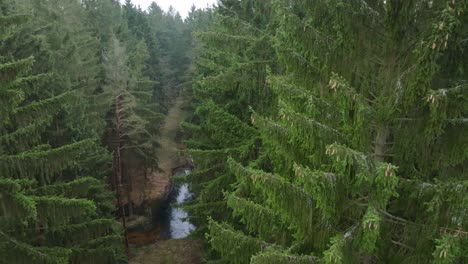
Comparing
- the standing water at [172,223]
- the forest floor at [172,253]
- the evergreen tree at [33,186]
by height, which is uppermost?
the evergreen tree at [33,186]

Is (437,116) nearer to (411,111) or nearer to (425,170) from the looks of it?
(411,111)

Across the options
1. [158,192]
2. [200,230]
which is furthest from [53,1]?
[200,230]

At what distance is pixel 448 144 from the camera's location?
234 inches

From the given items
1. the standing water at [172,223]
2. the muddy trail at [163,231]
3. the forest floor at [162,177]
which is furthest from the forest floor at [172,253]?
the forest floor at [162,177]

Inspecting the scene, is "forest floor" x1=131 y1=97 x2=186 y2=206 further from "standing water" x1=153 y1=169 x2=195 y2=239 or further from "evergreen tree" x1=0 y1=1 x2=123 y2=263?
"evergreen tree" x1=0 y1=1 x2=123 y2=263

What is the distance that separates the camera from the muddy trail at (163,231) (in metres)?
21.0

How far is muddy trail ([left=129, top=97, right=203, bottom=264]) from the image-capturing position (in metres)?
21.0

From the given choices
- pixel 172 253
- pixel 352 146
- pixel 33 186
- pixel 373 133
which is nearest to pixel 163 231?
pixel 172 253

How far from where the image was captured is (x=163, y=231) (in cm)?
2836

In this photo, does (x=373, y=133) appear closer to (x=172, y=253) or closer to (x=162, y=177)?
(x=172, y=253)

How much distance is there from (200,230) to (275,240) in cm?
833

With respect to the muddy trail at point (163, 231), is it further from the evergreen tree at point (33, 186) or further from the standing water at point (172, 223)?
the evergreen tree at point (33, 186)

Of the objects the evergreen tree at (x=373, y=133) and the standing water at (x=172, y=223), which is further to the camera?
the standing water at (x=172, y=223)

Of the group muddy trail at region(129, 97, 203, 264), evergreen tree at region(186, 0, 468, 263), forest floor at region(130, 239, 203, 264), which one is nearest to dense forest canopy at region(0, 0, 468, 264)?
evergreen tree at region(186, 0, 468, 263)
